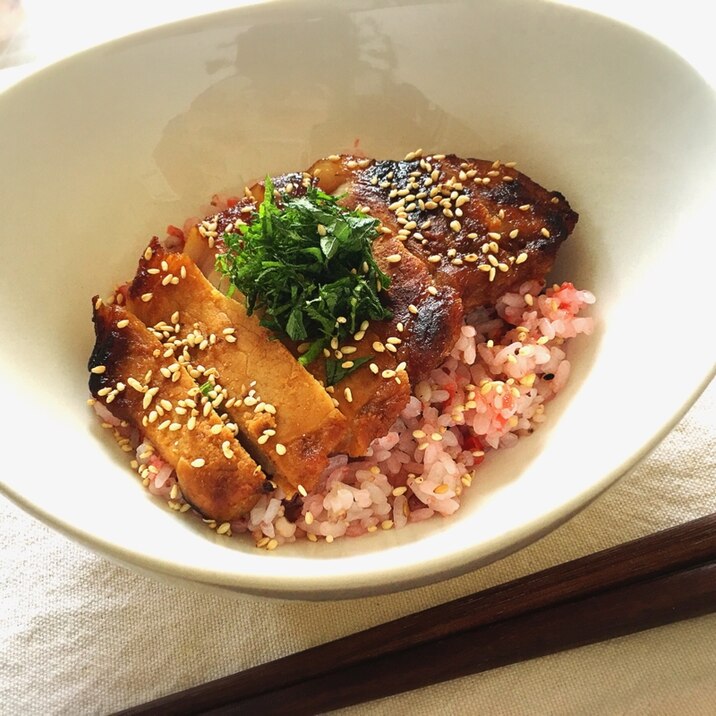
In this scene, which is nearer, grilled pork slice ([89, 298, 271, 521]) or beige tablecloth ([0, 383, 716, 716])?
grilled pork slice ([89, 298, 271, 521])

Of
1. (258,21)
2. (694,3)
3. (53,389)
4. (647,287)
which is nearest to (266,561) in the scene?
(53,389)

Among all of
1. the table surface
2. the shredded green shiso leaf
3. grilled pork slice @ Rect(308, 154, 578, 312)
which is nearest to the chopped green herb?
the shredded green shiso leaf

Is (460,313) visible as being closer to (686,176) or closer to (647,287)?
(647,287)

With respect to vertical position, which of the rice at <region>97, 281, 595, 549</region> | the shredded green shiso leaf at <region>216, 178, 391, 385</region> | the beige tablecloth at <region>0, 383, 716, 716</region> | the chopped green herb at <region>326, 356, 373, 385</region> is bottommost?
the beige tablecloth at <region>0, 383, 716, 716</region>

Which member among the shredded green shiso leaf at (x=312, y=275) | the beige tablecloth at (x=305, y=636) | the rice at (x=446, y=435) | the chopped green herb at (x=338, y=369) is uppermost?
the shredded green shiso leaf at (x=312, y=275)

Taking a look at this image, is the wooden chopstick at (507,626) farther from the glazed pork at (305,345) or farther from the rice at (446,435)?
the glazed pork at (305,345)

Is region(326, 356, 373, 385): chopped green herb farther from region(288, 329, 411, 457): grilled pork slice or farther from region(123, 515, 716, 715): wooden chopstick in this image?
region(123, 515, 716, 715): wooden chopstick

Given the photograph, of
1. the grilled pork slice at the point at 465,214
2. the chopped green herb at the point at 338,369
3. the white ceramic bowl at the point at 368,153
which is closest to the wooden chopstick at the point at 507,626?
the white ceramic bowl at the point at 368,153
